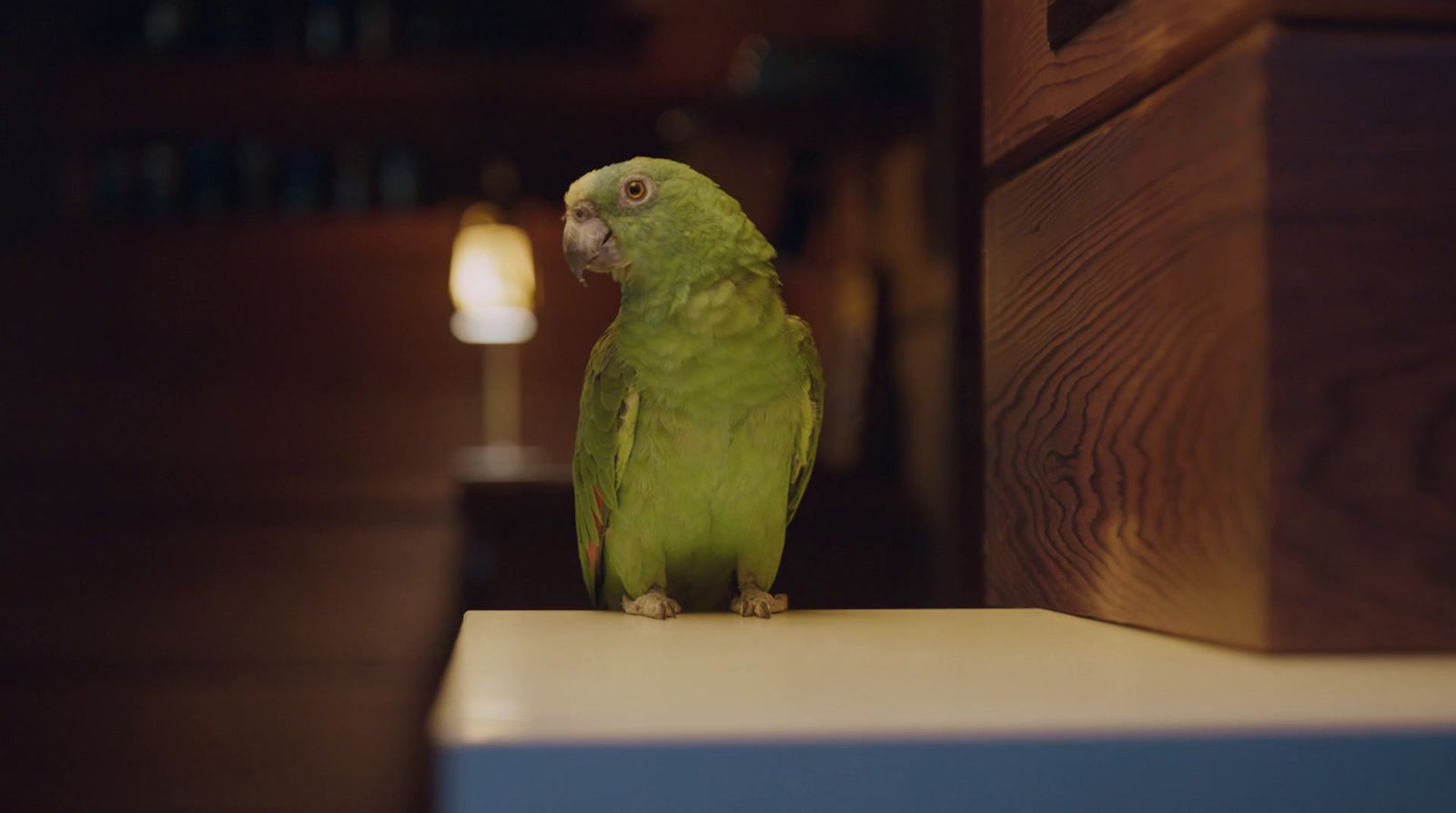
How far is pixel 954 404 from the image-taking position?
2.31 m

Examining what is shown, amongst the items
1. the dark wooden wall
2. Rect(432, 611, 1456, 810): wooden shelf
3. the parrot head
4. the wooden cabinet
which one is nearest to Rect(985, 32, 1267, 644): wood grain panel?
the wooden cabinet

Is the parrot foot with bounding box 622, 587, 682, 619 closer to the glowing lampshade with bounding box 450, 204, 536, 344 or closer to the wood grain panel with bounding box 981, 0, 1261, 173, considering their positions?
the wood grain panel with bounding box 981, 0, 1261, 173

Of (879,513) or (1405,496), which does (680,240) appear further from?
(879,513)

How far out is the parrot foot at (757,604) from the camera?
1.05 meters

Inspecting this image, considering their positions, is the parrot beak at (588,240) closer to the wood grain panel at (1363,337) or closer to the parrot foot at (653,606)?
the parrot foot at (653,606)

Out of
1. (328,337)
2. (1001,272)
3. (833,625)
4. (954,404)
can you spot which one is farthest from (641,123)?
(833,625)

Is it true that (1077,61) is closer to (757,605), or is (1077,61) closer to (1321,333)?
(1321,333)

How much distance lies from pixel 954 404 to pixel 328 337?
7.39ft

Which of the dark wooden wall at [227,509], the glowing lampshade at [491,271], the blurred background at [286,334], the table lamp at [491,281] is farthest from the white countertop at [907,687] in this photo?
the dark wooden wall at [227,509]

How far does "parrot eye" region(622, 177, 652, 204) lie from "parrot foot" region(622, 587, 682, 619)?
0.32m

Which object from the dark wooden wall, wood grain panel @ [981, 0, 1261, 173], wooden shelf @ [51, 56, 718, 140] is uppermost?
wooden shelf @ [51, 56, 718, 140]

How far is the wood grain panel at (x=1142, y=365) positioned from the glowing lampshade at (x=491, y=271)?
205 centimetres

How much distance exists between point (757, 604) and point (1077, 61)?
0.48m

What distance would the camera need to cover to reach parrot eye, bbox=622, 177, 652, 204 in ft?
3.37
